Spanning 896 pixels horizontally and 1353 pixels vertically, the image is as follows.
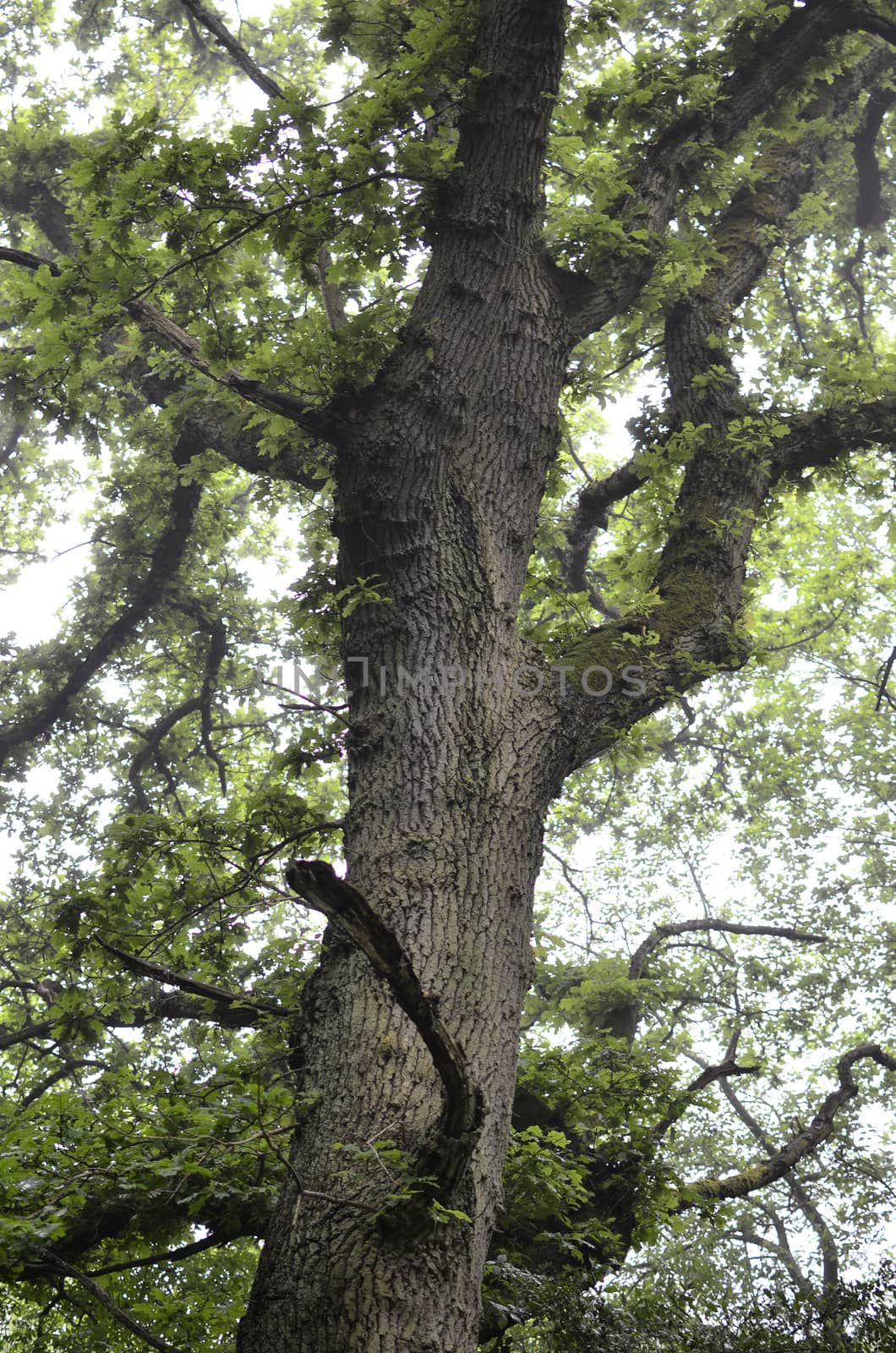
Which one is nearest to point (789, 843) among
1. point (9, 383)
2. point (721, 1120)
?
point (721, 1120)

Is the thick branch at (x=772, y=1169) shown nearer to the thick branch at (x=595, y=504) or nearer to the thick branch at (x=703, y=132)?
the thick branch at (x=595, y=504)

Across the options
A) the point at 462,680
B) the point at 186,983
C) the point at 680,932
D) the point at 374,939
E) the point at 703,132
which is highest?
the point at 703,132

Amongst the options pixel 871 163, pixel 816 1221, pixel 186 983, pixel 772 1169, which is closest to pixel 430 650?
pixel 186 983

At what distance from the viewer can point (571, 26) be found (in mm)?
6109

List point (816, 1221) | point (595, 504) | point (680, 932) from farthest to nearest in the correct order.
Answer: point (816, 1221)
point (680, 932)
point (595, 504)

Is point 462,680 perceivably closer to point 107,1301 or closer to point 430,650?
point 430,650

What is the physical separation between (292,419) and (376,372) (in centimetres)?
46

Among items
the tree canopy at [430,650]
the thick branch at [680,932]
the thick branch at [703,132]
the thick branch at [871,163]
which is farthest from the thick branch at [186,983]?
the thick branch at [871,163]

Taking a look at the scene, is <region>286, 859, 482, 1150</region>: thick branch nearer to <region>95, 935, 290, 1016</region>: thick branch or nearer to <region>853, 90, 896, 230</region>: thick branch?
<region>95, 935, 290, 1016</region>: thick branch

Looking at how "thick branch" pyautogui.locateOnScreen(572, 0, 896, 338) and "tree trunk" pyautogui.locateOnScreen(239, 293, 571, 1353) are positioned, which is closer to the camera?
"tree trunk" pyautogui.locateOnScreen(239, 293, 571, 1353)

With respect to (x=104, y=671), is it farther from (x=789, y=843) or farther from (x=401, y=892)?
(x=789, y=843)

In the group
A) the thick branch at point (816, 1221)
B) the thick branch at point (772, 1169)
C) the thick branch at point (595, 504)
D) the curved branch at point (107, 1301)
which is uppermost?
the thick branch at point (595, 504)

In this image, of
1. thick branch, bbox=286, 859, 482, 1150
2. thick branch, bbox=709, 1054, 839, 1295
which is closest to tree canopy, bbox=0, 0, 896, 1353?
thick branch, bbox=286, 859, 482, 1150

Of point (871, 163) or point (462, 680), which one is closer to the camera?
point (462, 680)
